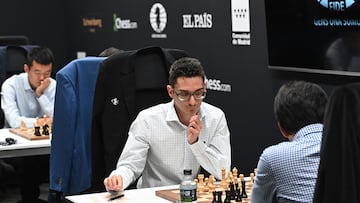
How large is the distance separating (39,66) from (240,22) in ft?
5.88

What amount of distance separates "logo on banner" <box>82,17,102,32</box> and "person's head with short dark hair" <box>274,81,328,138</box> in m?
6.78

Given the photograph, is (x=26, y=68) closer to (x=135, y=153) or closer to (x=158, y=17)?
(x=158, y=17)

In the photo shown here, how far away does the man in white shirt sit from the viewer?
3.99 metres

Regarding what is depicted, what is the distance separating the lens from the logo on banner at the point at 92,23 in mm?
9523

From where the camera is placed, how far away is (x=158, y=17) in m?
7.79

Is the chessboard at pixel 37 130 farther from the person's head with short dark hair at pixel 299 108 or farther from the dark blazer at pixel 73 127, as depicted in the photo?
the person's head with short dark hair at pixel 299 108

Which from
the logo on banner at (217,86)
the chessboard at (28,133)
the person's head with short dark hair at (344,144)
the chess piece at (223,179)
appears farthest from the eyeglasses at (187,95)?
the logo on banner at (217,86)

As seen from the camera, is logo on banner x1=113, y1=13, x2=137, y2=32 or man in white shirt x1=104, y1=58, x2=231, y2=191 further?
logo on banner x1=113, y1=13, x2=137, y2=32

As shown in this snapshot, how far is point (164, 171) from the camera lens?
4141mm

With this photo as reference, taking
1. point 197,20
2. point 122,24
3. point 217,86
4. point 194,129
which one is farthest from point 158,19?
point 194,129

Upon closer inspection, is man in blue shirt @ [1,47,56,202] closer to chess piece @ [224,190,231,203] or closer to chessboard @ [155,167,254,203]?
chessboard @ [155,167,254,203]

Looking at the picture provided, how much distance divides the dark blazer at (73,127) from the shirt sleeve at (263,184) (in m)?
2.04

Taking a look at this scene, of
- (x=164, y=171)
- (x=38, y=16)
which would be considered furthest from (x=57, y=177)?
(x=38, y=16)

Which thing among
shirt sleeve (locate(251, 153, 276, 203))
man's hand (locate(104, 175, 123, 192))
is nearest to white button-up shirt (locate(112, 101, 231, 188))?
man's hand (locate(104, 175, 123, 192))
